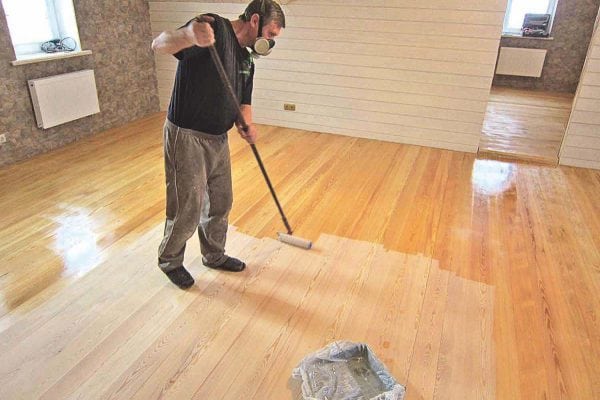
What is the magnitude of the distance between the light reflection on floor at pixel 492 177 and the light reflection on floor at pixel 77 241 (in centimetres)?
287

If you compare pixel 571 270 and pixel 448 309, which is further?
pixel 571 270

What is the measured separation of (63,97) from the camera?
3.92m

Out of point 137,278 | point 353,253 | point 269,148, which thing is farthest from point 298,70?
point 137,278

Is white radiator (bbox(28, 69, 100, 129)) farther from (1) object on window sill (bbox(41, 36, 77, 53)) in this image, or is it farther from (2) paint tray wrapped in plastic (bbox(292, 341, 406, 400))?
(2) paint tray wrapped in plastic (bbox(292, 341, 406, 400))

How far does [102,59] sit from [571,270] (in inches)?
182

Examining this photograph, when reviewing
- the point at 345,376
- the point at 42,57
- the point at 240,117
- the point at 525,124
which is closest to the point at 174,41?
the point at 240,117

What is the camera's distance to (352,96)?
452 cm

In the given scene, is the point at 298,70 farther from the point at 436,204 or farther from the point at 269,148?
the point at 436,204

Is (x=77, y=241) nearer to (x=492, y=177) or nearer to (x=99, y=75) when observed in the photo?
(x=99, y=75)

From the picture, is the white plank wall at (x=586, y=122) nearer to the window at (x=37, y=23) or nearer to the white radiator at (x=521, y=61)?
the white radiator at (x=521, y=61)

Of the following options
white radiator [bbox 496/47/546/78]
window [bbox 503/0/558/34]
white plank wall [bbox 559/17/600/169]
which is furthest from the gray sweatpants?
window [bbox 503/0/558/34]

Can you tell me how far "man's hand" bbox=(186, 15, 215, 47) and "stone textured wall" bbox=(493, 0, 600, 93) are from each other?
6.82 meters

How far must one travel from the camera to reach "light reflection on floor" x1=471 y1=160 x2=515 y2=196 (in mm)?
3405

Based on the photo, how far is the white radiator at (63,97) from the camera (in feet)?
12.1
